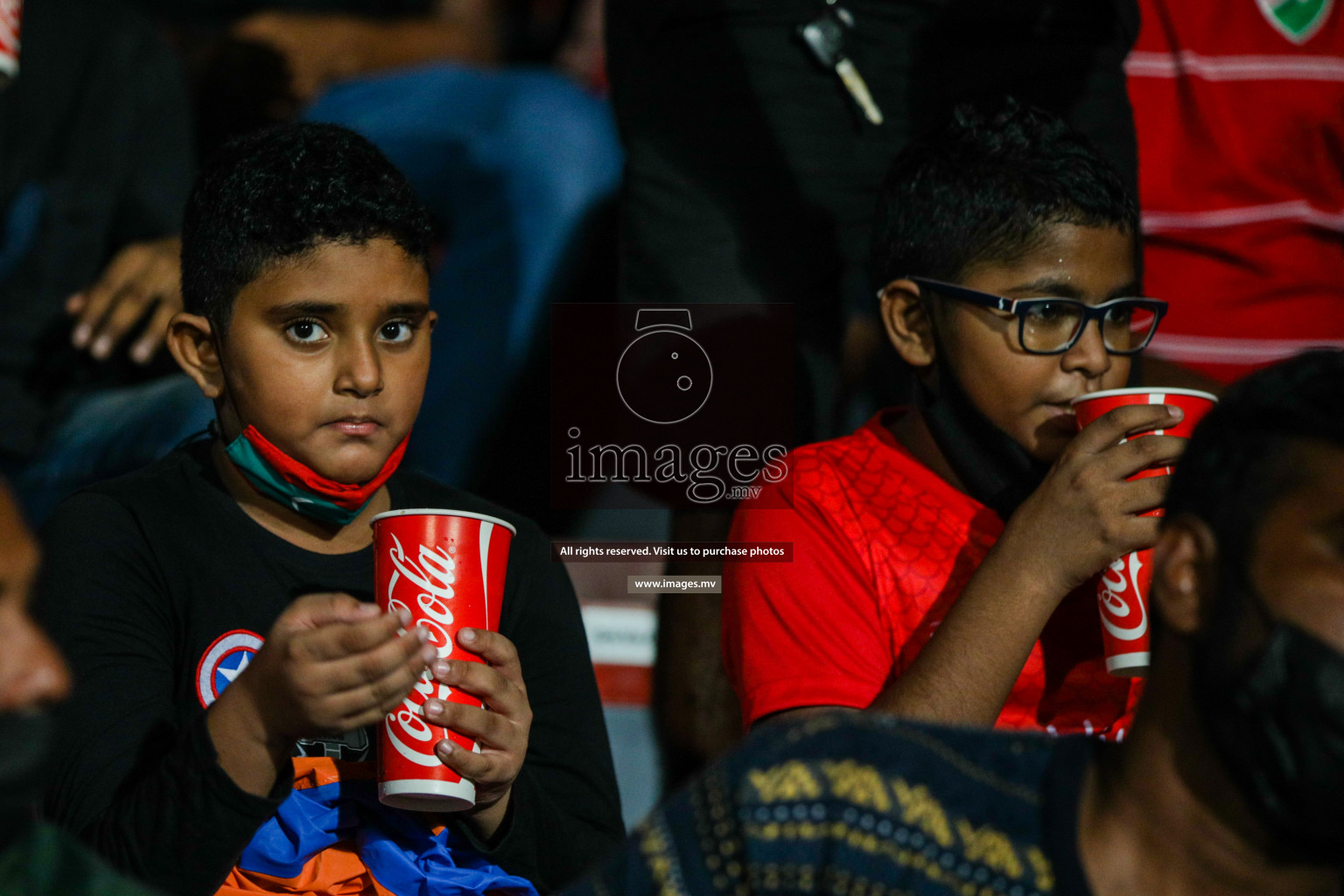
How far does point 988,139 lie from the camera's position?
9.39 ft

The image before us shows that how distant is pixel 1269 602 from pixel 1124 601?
73cm

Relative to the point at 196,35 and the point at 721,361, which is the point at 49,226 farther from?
the point at 721,361

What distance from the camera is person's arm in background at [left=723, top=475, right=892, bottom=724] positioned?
238cm

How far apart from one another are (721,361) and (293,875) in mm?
1286

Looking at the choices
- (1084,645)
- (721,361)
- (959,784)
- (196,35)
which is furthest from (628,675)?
(196,35)

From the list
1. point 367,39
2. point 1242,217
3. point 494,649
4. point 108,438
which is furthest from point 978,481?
point 367,39

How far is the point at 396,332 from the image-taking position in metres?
2.43

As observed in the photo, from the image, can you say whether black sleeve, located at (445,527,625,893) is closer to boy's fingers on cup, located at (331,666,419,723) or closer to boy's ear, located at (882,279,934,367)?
boy's fingers on cup, located at (331,666,419,723)

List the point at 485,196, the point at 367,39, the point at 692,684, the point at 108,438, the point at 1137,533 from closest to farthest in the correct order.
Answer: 1. the point at 1137,533
2. the point at 692,684
3. the point at 108,438
4. the point at 485,196
5. the point at 367,39

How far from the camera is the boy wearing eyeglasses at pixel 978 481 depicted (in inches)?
88.7

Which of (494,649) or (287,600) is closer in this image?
(494,649)

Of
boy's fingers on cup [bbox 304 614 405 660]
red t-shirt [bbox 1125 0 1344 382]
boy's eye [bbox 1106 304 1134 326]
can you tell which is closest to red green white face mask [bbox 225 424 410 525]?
boy's fingers on cup [bbox 304 614 405 660]

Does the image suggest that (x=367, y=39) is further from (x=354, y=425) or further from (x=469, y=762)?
(x=469, y=762)

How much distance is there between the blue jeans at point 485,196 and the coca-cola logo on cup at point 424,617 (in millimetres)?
2463
